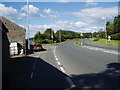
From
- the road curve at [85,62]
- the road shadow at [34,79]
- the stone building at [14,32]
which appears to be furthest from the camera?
the stone building at [14,32]

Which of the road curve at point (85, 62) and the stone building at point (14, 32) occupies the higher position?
the stone building at point (14, 32)

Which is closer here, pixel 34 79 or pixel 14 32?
pixel 34 79

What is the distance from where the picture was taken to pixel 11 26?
39.3 meters

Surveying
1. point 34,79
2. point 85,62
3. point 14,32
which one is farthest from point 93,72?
point 14,32

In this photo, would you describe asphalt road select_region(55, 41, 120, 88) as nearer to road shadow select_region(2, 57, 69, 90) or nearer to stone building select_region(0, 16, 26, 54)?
road shadow select_region(2, 57, 69, 90)

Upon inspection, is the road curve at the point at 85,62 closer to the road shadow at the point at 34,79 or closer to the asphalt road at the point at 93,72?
the asphalt road at the point at 93,72

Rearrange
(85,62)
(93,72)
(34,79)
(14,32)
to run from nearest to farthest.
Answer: (34,79)
(93,72)
(85,62)
(14,32)

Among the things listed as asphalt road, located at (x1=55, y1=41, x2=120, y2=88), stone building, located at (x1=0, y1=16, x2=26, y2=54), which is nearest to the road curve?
asphalt road, located at (x1=55, y1=41, x2=120, y2=88)

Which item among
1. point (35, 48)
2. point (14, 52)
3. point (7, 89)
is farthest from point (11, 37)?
point (7, 89)

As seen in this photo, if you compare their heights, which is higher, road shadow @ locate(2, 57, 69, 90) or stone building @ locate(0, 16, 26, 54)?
stone building @ locate(0, 16, 26, 54)

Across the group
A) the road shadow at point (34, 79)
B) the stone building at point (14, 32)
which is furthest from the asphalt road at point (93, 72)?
the stone building at point (14, 32)

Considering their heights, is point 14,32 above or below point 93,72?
above

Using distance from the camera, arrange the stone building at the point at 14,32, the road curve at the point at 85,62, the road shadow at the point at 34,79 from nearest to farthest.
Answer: the road shadow at the point at 34,79 → the road curve at the point at 85,62 → the stone building at the point at 14,32

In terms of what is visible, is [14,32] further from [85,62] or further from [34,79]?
[34,79]
